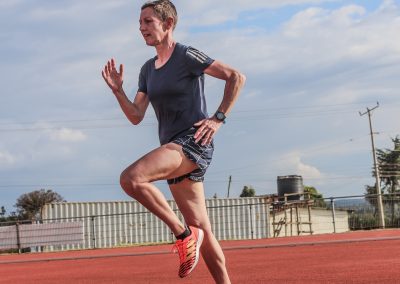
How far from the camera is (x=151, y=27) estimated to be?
175 inches

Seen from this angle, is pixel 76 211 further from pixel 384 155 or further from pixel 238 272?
pixel 384 155

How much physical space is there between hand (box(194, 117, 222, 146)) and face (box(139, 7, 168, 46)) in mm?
590

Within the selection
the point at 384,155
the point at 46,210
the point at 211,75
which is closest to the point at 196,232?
the point at 211,75

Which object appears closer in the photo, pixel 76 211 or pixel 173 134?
pixel 173 134

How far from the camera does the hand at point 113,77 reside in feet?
15.2

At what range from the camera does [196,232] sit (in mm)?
4383

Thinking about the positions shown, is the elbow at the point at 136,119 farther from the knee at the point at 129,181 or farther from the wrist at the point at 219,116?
the knee at the point at 129,181

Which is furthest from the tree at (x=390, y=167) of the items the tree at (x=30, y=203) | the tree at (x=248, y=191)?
the tree at (x=30, y=203)

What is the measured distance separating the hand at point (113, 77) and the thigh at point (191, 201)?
741 millimetres

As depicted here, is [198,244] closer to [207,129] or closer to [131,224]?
[207,129]

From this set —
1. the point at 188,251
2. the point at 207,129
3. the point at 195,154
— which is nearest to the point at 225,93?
the point at 207,129

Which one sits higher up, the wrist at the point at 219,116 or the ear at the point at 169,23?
the ear at the point at 169,23

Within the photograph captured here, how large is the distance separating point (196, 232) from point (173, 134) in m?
0.62

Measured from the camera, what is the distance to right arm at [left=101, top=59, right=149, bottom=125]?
15.3 ft
